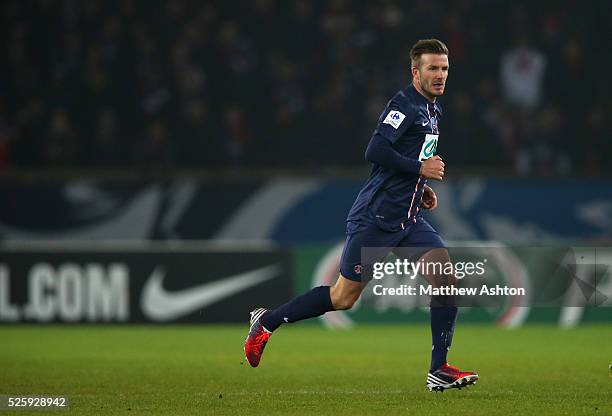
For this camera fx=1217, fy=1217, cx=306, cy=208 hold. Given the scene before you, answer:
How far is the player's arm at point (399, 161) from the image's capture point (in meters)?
7.64

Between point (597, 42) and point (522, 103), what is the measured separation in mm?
1800

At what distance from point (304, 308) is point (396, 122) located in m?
1.42

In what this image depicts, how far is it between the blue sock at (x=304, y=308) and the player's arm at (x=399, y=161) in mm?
991

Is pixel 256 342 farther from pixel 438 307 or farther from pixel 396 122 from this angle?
pixel 396 122

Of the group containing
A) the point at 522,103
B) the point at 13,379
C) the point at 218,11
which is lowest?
the point at 13,379

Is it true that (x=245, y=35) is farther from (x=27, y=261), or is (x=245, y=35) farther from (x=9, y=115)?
(x=27, y=261)

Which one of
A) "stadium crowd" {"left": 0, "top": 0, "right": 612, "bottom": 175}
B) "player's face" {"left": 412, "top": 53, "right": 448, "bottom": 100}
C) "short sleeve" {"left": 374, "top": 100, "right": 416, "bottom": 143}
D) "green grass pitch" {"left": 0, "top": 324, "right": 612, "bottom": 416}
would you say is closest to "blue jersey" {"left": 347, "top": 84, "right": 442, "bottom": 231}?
"short sleeve" {"left": 374, "top": 100, "right": 416, "bottom": 143}

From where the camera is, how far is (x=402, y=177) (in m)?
7.95

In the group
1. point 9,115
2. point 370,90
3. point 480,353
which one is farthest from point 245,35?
point 480,353

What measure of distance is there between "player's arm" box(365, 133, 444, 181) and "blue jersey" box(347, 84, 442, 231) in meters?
0.10

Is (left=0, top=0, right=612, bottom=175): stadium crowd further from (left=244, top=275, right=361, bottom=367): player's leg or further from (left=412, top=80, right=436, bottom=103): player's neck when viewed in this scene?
(left=412, top=80, right=436, bottom=103): player's neck

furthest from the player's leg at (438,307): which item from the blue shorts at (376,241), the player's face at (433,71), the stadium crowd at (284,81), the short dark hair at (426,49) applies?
the stadium crowd at (284,81)

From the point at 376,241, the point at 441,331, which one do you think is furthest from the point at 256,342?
the point at 441,331

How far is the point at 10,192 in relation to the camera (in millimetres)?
17828
